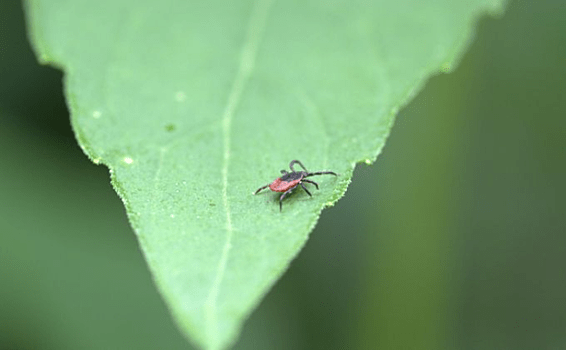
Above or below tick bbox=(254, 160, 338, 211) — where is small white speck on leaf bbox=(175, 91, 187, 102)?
above

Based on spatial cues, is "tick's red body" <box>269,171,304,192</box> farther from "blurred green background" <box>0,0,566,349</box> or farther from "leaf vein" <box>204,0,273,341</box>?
"blurred green background" <box>0,0,566,349</box>

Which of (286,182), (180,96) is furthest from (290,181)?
(180,96)

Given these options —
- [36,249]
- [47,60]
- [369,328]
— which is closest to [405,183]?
[369,328]

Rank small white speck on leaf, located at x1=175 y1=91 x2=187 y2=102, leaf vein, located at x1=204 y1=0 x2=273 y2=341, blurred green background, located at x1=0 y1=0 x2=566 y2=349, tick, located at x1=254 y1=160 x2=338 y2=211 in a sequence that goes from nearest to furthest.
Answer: leaf vein, located at x1=204 y1=0 x2=273 y2=341, tick, located at x1=254 y1=160 x2=338 y2=211, small white speck on leaf, located at x1=175 y1=91 x2=187 y2=102, blurred green background, located at x1=0 y1=0 x2=566 y2=349

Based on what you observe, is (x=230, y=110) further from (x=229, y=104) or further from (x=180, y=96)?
(x=180, y=96)

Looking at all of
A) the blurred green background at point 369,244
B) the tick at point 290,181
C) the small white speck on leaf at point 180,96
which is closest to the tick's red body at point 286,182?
the tick at point 290,181

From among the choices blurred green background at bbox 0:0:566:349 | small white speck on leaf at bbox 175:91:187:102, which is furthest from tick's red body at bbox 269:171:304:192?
→ blurred green background at bbox 0:0:566:349
